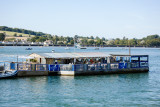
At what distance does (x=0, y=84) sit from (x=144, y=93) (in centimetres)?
2175

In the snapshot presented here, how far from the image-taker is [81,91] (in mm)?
40406

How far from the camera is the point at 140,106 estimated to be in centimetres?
3331

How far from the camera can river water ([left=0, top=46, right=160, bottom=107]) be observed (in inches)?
1351

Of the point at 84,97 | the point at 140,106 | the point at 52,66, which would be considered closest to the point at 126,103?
the point at 140,106

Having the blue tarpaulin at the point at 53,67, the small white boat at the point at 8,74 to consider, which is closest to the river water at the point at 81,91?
the small white boat at the point at 8,74

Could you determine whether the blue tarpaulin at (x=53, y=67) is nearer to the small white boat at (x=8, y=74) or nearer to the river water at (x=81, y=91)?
the river water at (x=81, y=91)

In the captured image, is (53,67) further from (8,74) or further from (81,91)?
(81,91)

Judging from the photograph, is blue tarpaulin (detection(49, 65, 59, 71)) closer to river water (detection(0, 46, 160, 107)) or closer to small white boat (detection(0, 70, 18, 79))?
river water (detection(0, 46, 160, 107))

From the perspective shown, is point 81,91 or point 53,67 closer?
point 81,91

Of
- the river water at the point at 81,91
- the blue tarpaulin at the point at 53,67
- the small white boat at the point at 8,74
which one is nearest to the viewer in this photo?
the river water at the point at 81,91

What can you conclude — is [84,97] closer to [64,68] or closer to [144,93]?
[144,93]

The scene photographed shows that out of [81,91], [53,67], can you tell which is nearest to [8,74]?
[53,67]

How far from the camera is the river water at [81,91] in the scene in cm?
3431

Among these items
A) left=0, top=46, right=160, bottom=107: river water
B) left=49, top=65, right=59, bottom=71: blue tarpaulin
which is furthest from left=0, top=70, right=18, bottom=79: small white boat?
left=49, top=65, right=59, bottom=71: blue tarpaulin
